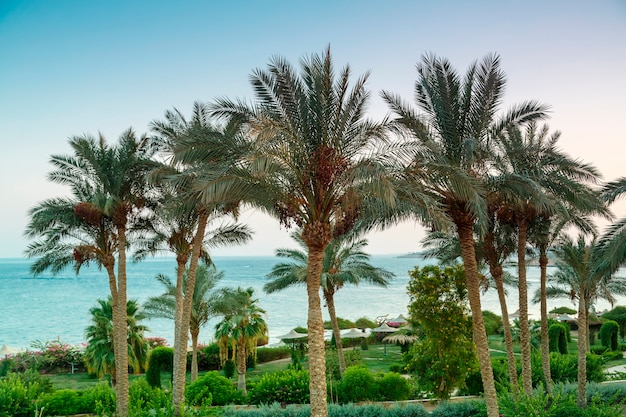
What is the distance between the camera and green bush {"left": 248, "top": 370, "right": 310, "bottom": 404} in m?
16.9

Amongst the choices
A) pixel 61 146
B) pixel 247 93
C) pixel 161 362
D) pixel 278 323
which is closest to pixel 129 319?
pixel 161 362

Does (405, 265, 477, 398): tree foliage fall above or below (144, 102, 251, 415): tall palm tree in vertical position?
below

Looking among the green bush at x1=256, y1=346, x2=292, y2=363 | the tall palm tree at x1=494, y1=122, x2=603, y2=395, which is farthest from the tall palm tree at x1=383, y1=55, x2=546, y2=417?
the green bush at x1=256, y1=346, x2=292, y2=363

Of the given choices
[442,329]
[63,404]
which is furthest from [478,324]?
[63,404]

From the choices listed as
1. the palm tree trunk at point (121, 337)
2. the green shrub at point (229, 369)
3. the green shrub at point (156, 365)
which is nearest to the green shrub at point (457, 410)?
the palm tree trunk at point (121, 337)

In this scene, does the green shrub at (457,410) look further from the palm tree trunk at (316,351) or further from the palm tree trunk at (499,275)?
the palm tree trunk at (316,351)

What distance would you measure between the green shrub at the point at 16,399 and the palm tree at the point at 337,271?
10.5m

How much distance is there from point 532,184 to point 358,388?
365 inches

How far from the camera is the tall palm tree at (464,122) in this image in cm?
1231

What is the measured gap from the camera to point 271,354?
34.1m

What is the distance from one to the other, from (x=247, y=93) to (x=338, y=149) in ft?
8.40

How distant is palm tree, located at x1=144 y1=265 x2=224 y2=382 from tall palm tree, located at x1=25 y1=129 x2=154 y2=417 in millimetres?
7416

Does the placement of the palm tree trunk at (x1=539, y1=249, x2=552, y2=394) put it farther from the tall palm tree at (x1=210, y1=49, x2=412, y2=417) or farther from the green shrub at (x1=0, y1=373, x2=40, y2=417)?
the green shrub at (x1=0, y1=373, x2=40, y2=417)

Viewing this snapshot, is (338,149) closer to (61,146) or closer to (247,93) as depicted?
(247,93)
